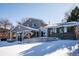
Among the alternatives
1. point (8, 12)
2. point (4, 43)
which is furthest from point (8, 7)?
point (4, 43)

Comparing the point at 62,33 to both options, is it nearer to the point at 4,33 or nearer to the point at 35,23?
the point at 35,23

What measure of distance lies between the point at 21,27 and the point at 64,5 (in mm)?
931

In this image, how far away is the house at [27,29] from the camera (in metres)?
9.17

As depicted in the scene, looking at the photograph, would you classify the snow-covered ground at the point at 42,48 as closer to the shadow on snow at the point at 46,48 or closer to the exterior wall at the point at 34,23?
the shadow on snow at the point at 46,48

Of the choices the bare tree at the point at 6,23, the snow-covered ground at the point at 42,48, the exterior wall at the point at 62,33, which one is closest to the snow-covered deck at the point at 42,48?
the snow-covered ground at the point at 42,48

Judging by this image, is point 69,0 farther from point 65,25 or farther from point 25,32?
point 25,32

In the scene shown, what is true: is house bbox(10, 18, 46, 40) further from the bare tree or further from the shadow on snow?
the shadow on snow

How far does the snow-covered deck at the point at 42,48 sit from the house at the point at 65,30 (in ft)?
0.41

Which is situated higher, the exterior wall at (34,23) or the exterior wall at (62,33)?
the exterior wall at (34,23)

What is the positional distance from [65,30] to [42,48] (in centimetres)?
58

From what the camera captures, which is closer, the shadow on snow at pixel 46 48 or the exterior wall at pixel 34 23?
the shadow on snow at pixel 46 48

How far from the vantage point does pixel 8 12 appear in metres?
9.16

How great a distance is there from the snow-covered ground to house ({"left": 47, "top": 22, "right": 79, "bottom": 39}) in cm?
12

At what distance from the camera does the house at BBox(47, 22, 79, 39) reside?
914cm
